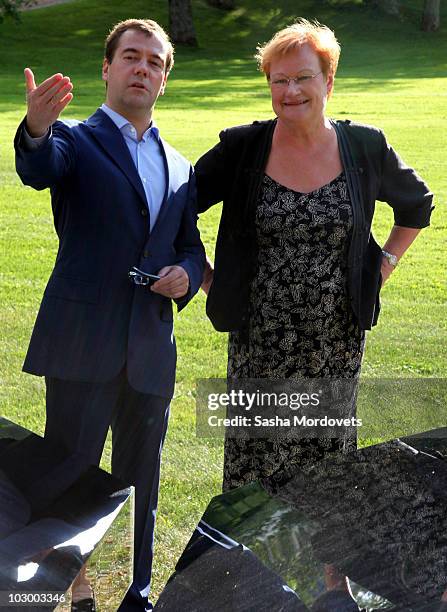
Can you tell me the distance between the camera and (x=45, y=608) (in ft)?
7.67

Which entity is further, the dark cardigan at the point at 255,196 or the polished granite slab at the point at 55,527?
the dark cardigan at the point at 255,196

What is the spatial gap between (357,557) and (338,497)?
0.25m

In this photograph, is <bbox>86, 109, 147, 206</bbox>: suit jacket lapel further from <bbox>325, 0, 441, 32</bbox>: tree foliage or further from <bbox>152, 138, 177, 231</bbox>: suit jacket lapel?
<bbox>325, 0, 441, 32</bbox>: tree foliage

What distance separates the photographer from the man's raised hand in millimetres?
2539

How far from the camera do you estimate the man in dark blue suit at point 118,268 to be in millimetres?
2779

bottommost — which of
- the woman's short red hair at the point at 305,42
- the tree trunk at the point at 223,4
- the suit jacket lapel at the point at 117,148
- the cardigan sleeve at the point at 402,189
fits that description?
the cardigan sleeve at the point at 402,189

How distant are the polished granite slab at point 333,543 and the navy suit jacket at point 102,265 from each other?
491 millimetres

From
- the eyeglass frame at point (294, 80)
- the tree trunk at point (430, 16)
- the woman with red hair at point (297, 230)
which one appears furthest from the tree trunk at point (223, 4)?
the eyeglass frame at point (294, 80)

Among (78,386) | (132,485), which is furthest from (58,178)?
(132,485)

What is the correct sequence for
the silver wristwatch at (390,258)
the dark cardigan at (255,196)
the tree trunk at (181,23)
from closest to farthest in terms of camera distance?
the dark cardigan at (255,196) < the silver wristwatch at (390,258) < the tree trunk at (181,23)

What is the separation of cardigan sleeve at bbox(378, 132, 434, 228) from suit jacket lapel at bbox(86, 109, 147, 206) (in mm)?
958

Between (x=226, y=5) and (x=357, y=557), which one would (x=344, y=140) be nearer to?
(x=357, y=557)

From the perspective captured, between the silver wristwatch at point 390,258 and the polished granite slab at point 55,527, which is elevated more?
the silver wristwatch at point 390,258

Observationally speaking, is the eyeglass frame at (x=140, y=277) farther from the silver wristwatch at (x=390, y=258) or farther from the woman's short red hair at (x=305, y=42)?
the silver wristwatch at (x=390, y=258)
